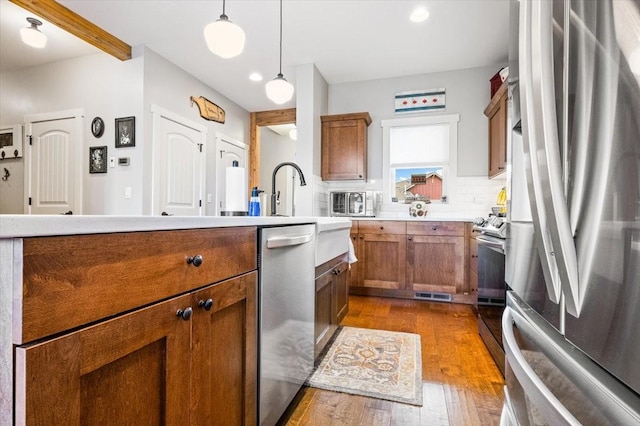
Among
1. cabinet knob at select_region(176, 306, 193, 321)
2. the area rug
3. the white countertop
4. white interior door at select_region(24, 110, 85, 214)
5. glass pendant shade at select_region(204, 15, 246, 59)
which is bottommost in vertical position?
the area rug

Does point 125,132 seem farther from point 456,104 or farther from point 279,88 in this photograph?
point 456,104

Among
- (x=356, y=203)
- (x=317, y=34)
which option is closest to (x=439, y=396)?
(x=356, y=203)

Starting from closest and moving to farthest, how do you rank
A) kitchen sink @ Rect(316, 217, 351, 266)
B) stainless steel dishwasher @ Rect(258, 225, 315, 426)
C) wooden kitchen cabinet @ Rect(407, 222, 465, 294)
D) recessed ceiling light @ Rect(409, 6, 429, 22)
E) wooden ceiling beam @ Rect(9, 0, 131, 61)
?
1. stainless steel dishwasher @ Rect(258, 225, 315, 426)
2. kitchen sink @ Rect(316, 217, 351, 266)
3. wooden ceiling beam @ Rect(9, 0, 131, 61)
4. recessed ceiling light @ Rect(409, 6, 429, 22)
5. wooden kitchen cabinet @ Rect(407, 222, 465, 294)

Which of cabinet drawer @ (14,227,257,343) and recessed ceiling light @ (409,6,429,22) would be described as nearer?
cabinet drawer @ (14,227,257,343)

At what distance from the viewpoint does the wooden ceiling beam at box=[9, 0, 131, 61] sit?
269 centimetres

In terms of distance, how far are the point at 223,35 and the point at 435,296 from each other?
312cm

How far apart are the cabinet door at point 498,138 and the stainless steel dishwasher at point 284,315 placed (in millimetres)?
2377

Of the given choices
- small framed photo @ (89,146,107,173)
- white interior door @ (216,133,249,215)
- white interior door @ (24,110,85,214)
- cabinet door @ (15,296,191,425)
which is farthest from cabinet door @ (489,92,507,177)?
white interior door @ (24,110,85,214)

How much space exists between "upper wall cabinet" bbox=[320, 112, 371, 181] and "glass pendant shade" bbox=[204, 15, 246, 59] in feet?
7.14

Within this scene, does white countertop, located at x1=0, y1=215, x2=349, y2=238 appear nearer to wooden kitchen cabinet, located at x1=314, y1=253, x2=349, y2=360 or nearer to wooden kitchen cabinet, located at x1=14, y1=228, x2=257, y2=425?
wooden kitchen cabinet, located at x1=14, y1=228, x2=257, y2=425

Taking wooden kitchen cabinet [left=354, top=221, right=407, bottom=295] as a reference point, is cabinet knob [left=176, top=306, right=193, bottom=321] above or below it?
above

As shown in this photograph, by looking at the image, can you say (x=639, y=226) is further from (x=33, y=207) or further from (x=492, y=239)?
(x=33, y=207)

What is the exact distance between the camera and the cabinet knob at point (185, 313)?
74 cm

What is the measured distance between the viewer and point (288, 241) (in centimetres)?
129
